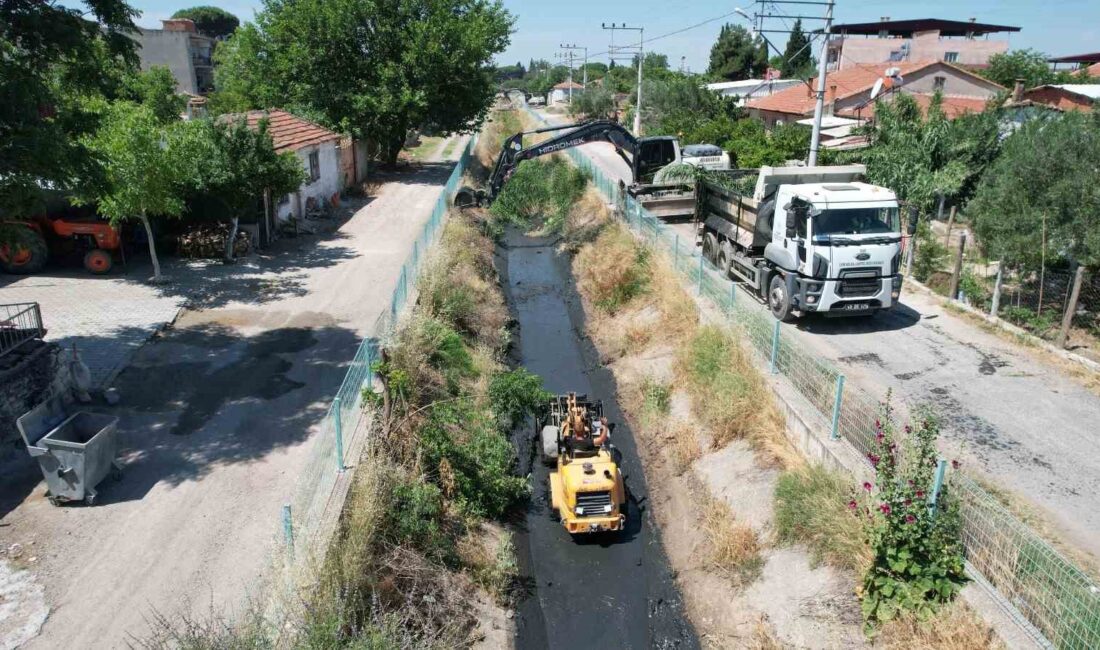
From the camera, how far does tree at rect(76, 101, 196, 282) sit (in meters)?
15.1

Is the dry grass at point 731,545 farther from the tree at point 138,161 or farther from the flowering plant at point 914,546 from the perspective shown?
the tree at point 138,161

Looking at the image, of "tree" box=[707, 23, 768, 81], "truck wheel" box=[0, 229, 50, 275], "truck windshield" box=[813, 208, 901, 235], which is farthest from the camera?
"tree" box=[707, 23, 768, 81]

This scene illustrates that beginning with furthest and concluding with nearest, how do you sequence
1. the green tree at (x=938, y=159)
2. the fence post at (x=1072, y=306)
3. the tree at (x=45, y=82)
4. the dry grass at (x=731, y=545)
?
1. the green tree at (x=938, y=159)
2. the fence post at (x=1072, y=306)
3. the tree at (x=45, y=82)
4. the dry grass at (x=731, y=545)

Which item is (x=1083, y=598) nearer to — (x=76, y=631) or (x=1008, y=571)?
(x=1008, y=571)

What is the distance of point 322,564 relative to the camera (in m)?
7.14

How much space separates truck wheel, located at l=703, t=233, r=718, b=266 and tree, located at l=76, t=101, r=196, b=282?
39.7ft

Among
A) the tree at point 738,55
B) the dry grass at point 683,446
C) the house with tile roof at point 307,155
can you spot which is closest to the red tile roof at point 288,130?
the house with tile roof at point 307,155

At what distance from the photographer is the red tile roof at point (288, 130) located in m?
22.7

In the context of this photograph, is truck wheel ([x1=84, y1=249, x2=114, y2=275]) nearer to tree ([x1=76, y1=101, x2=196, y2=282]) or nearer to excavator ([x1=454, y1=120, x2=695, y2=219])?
tree ([x1=76, y1=101, x2=196, y2=282])

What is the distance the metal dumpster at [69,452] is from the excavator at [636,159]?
14.8m

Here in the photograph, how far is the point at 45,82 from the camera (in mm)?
11695

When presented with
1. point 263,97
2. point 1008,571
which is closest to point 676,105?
point 263,97

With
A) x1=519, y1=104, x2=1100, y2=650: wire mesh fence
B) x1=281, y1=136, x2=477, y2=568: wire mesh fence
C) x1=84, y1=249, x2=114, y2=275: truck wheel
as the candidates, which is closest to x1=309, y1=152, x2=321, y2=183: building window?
x1=84, y1=249, x2=114, y2=275: truck wheel

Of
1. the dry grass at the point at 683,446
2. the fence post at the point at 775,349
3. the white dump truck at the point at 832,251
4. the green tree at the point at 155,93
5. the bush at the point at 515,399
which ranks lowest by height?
the dry grass at the point at 683,446
